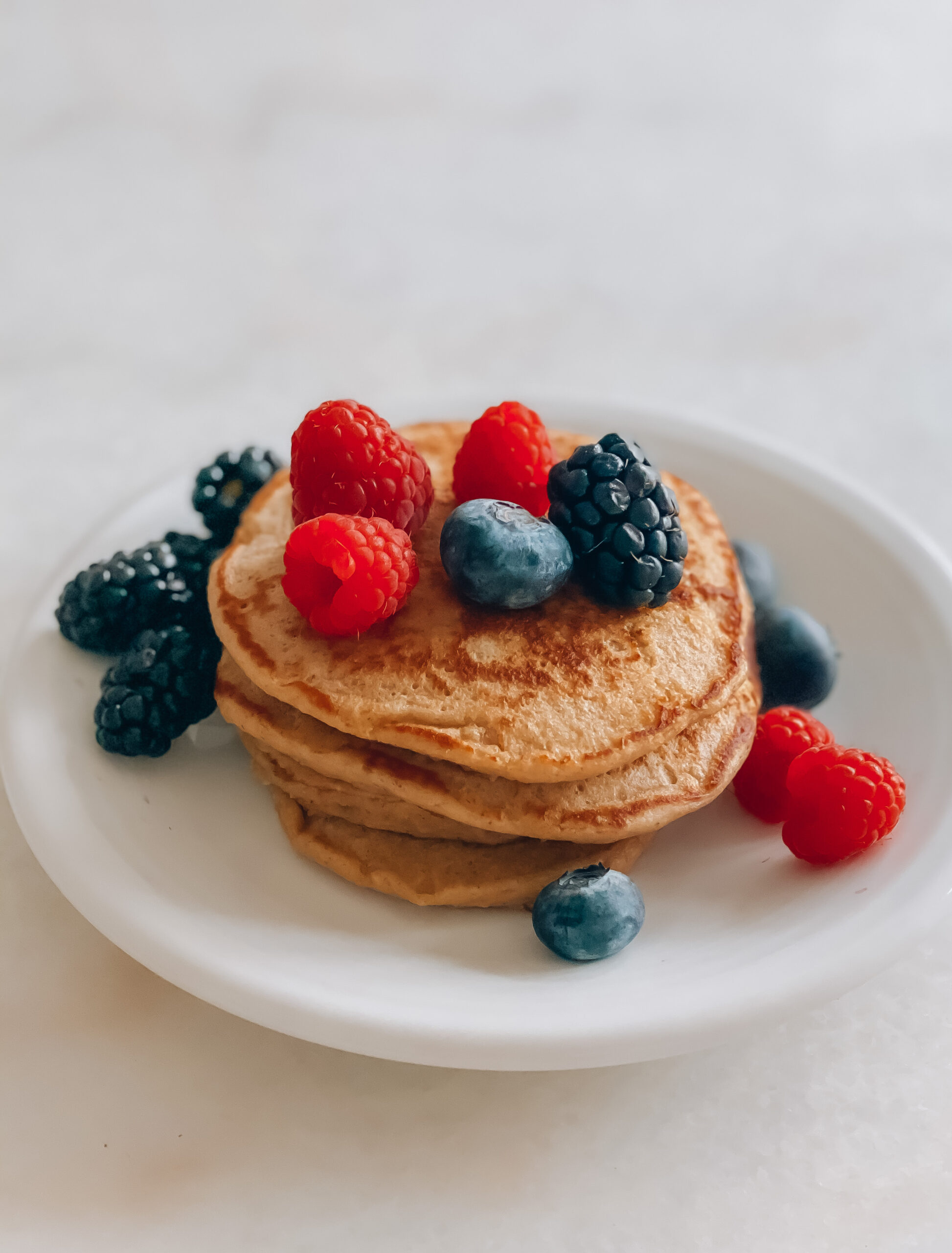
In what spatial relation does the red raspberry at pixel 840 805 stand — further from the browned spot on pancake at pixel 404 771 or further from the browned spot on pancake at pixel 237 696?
the browned spot on pancake at pixel 237 696

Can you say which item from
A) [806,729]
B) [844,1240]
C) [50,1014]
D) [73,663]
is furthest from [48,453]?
[844,1240]

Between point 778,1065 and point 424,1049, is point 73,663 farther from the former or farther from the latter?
point 778,1065

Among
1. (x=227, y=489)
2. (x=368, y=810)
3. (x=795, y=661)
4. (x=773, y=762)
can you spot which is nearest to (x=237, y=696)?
(x=368, y=810)

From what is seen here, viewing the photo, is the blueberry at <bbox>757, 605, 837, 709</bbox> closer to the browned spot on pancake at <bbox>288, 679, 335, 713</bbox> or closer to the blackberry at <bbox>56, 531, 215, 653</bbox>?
the browned spot on pancake at <bbox>288, 679, 335, 713</bbox>

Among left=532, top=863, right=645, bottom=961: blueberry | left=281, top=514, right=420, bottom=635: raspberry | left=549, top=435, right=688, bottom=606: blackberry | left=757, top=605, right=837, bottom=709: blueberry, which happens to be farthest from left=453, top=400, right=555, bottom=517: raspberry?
left=532, top=863, right=645, bottom=961: blueberry

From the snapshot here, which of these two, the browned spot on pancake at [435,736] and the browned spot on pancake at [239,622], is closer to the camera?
the browned spot on pancake at [435,736]

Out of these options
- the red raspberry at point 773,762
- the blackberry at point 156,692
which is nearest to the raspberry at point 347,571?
the blackberry at point 156,692

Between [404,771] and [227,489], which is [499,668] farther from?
[227,489]
